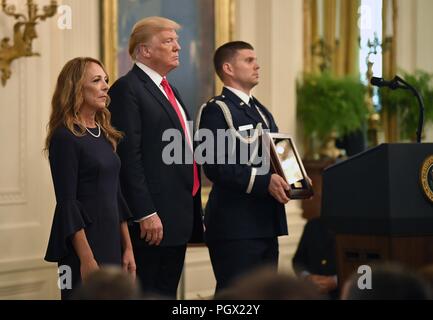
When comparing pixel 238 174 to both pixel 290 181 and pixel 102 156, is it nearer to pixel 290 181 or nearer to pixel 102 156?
A: pixel 290 181

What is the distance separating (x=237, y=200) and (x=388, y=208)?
0.77m

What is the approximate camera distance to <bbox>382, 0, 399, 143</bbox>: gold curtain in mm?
8398

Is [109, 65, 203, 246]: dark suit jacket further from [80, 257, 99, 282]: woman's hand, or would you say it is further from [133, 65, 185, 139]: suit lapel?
[80, 257, 99, 282]: woman's hand

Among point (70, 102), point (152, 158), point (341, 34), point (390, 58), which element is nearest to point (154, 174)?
point (152, 158)

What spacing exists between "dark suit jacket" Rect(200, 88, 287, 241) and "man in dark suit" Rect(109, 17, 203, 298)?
152 millimetres

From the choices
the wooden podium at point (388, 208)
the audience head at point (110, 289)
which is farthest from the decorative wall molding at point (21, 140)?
the audience head at point (110, 289)

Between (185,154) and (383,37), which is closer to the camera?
(185,154)

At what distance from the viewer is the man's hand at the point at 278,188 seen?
3.80m

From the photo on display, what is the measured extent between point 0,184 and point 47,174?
1.11ft

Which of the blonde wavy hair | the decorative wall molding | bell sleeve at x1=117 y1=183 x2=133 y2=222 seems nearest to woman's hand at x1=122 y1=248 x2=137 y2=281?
bell sleeve at x1=117 y1=183 x2=133 y2=222

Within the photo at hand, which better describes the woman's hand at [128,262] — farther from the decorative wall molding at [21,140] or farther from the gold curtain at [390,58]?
the gold curtain at [390,58]

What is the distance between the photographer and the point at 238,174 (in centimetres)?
384

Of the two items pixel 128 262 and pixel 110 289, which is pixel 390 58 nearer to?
pixel 128 262

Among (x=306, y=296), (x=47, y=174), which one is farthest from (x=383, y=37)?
(x=306, y=296)
